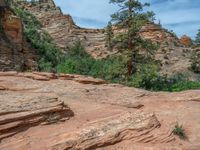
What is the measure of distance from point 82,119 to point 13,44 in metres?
19.1

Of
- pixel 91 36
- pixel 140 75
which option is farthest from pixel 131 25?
pixel 91 36

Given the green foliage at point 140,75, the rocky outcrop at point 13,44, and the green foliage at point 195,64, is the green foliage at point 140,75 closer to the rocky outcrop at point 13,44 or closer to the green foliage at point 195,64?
the rocky outcrop at point 13,44

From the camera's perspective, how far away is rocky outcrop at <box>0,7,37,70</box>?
27547mm

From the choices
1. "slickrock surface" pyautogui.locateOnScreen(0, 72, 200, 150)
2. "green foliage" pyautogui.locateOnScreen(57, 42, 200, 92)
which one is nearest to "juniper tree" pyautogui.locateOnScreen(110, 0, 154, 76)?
"green foliage" pyautogui.locateOnScreen(57, 42, 200, 92)

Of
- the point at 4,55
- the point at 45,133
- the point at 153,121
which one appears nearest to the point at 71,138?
the point at 45,133

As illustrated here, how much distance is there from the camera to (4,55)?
26.9 meters

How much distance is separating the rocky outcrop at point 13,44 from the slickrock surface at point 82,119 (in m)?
12.8

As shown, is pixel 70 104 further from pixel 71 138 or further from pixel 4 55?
pixel 4 55

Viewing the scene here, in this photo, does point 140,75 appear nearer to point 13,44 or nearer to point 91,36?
point 13,44

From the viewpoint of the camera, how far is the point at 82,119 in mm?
11703

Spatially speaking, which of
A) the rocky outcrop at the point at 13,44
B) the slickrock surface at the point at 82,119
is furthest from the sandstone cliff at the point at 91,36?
the slickrock surface at the point at 82,119

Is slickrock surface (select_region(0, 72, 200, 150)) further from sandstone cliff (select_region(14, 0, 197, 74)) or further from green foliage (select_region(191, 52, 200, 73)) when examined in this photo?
green foliage (select_region(191, 52, 200, 73))

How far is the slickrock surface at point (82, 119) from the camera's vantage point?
1010cm

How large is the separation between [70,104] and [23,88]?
5.10ft
